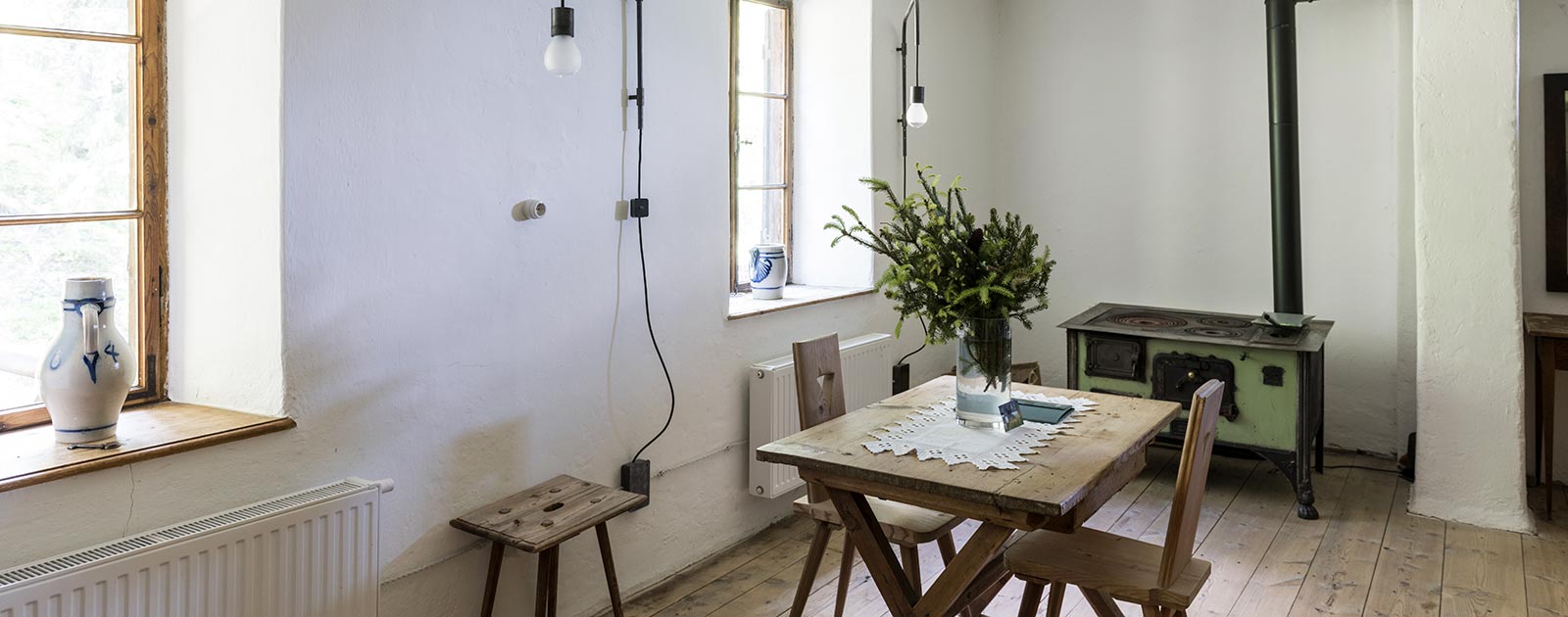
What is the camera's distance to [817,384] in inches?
128

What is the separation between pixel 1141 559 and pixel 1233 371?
220cm

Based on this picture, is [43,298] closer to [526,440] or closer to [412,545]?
[412,545]

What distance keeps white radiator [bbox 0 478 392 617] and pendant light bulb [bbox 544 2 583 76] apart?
1.15m

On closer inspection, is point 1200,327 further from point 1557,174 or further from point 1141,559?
point 1141,559

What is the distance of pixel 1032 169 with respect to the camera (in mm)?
6008

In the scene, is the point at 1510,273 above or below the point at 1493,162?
below

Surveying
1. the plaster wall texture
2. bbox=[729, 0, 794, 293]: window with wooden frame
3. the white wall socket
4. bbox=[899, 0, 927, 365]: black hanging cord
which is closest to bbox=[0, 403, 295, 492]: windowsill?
the white wall socket

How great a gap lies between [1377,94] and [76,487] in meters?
5.35

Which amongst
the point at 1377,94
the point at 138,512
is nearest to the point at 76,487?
the point at 138,512

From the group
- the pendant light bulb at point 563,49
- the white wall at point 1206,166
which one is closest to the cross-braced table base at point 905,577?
the pendant light bulb at point 563,49

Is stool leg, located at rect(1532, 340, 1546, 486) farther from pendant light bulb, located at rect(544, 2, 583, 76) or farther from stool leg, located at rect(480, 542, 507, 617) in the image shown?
stool leg, located at rect(480, 542, 507, 617)

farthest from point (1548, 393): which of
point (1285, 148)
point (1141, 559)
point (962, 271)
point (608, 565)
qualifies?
point (608, 565)

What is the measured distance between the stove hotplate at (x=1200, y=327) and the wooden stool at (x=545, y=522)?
266 centimetres

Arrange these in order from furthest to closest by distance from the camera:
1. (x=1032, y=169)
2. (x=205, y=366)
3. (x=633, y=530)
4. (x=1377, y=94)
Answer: (x=1032, y=169) < (x=1377, y=94) < (x=633, y=530) < (x=205, y=366)
